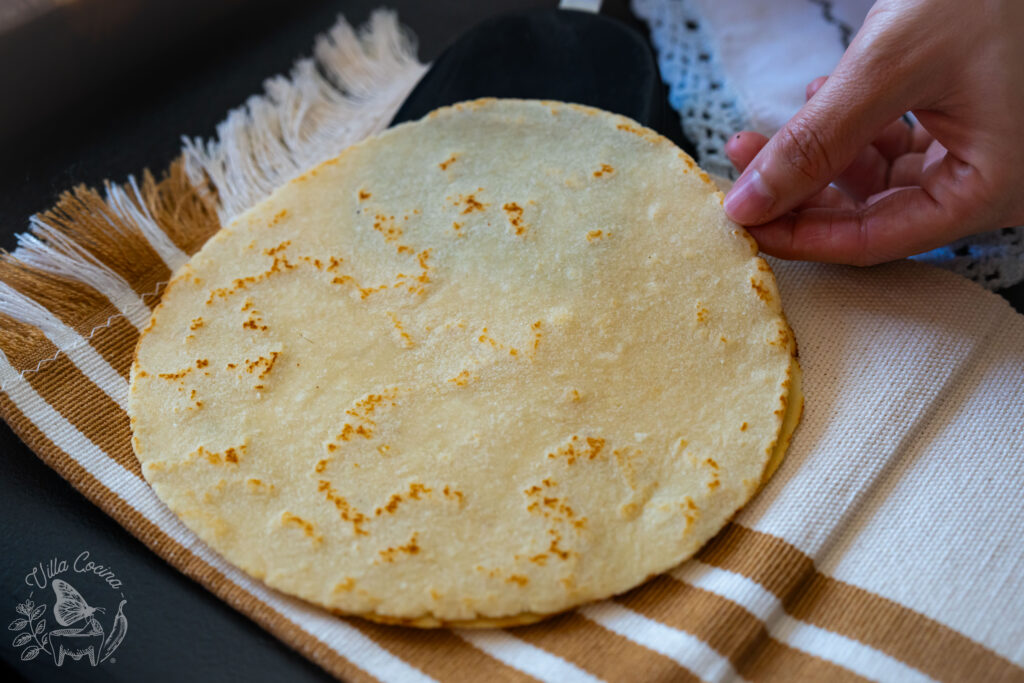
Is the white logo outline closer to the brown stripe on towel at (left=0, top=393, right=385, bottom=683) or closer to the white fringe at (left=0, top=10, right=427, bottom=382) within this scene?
the brown stripe on towel at (left=0, top=393, right=385, bottom=683)

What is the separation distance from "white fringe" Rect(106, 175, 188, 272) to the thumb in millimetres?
876

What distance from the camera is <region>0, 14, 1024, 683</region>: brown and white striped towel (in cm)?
90

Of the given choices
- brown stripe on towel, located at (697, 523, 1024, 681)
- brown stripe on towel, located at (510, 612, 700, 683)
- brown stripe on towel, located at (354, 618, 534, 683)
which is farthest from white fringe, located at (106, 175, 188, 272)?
brown stripe on towel, located at (697, 523, 1024, 681)

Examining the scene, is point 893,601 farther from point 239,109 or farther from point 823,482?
point 239,109

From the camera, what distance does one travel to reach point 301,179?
128cm

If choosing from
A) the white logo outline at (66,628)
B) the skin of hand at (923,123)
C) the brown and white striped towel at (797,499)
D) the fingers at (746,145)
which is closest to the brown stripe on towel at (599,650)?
the brown and white striped towel at (797,499)

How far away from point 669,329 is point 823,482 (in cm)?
27

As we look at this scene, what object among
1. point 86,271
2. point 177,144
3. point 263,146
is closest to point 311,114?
point 263,146

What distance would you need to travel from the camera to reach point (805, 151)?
1.06 m

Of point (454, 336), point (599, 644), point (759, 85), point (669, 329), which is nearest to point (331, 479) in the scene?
point (454, 336)

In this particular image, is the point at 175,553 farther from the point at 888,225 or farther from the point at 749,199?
the point at 888,225

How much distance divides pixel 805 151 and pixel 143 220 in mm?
1033

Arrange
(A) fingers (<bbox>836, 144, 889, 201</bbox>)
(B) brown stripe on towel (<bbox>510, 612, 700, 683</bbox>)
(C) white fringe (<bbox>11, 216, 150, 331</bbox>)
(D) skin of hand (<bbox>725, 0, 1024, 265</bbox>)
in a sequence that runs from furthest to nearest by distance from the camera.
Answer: (A) fingers (<bbox>836, 144, 889, 201</bbox>) → (C) white fringe (<bbox>11, 216, 150, 331</bbox>) → (D) skin of hand (<bbox>725, 0, 1024, 265</bbox>) → (B) brown stripe on towel (<bbox>510, 612, 700, 683</bbox>)

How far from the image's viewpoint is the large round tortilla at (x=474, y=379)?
3.09 feet
